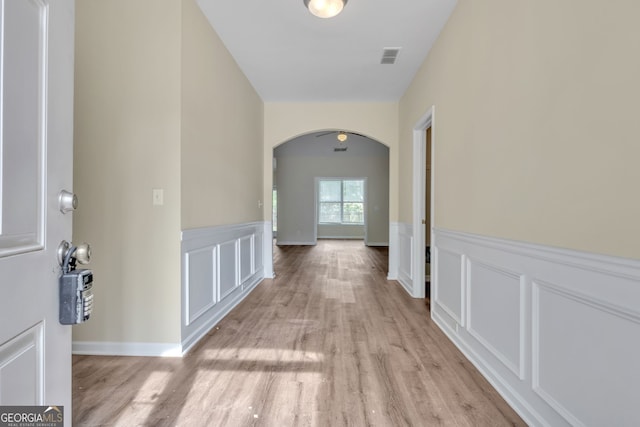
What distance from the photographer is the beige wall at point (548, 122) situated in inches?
43.5

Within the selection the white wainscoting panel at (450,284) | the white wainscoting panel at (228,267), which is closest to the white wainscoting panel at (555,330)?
the white wainscoting panel at (450,284)

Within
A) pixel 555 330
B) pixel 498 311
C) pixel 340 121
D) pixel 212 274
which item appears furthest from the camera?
pixel 340 121

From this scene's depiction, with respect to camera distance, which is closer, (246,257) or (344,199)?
(246,257)

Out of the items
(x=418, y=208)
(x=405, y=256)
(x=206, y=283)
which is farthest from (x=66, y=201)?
(x=405, y=256)

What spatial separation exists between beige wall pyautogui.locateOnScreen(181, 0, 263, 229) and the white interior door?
4.87ft

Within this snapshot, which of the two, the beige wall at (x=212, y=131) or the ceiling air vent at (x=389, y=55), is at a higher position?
the ceiling air vent at (x=389, y=55)

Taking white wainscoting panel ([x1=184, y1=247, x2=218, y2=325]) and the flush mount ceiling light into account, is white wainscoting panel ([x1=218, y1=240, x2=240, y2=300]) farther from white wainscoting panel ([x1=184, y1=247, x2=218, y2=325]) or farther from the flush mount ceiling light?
the flush mount ceiling light

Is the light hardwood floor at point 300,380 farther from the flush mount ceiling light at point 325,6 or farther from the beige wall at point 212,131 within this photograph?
the flush mount ceiling light at point 325,6

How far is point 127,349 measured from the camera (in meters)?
2.29

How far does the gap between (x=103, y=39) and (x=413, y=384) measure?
119 inches

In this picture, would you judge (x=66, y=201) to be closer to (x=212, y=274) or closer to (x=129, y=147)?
(x=129, y=147)

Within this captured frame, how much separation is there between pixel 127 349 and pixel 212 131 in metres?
1.82

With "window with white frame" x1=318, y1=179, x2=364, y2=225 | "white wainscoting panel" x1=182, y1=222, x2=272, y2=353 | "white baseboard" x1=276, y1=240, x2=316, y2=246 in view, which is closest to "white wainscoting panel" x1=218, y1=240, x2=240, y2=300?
"white wainscoting panel" x1=182, y1=222, x2=272, y2=353

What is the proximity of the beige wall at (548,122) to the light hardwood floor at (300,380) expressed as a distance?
939mm
